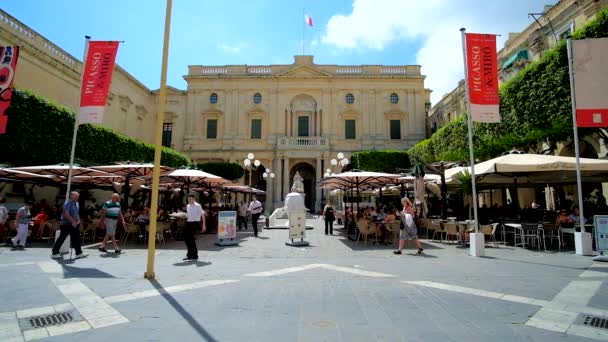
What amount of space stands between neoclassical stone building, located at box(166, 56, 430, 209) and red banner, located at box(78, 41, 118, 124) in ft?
84.7

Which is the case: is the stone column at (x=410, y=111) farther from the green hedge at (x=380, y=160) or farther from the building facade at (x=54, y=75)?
the building facade at (x=54, y=75)

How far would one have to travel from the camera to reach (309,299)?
4.43 meters

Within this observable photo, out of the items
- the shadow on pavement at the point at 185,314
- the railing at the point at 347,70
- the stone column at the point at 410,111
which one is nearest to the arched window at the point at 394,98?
the stone column at the point at 410,111

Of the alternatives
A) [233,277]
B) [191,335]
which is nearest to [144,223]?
[233,277]

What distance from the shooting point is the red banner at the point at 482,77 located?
8891mm

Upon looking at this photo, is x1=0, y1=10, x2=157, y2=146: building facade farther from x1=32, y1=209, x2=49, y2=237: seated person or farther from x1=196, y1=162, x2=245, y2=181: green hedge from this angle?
x1=196, y1=162, x2=245, y2=181: green hedge

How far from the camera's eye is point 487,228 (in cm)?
952

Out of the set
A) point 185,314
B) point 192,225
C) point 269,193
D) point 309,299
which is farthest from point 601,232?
point 269,193

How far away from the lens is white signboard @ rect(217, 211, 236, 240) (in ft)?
34.9

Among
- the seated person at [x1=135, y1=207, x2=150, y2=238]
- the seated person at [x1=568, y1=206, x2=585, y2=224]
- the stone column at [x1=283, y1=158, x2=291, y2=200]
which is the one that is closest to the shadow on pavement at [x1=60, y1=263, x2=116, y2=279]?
the seated person at [x1=135, y1=207, x2=150, y2=238]

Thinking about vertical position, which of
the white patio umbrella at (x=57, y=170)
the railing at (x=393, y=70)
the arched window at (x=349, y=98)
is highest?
the railing at (x=393, y=70)

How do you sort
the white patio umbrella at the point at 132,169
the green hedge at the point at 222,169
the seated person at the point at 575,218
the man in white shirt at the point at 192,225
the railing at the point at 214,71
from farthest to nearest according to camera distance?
the railing at the point at 214,71 < the green hedge at the point at 222,169 < the white patio umbrella at the point at 132,169 < the seated person at the point at 575,218 < the man in white shirt at the point at 192,225

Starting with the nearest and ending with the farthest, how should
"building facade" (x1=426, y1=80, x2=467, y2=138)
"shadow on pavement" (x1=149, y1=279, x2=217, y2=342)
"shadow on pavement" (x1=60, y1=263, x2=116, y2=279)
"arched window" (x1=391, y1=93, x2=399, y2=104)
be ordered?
"shadow on pavement" (x1=149, y1=279, x2=217, y2=342) < "shadow on pavement" (x1=60, y1=263, x2=116, y2=279) < "building facade" (x1=426, y1=80, x2=467, y2=138) < "arched window" (x1=391, y1=93, x2=399, y2=104)

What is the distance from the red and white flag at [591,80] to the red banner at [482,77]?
1.97 m
